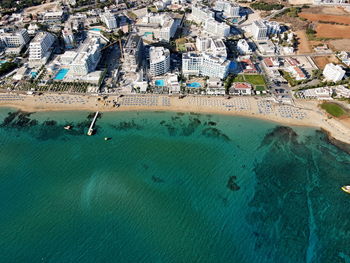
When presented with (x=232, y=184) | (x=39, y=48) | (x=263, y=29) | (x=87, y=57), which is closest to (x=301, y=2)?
(x=263, y=29)

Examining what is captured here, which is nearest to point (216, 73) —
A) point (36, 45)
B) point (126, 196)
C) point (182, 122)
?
point (182, 122)

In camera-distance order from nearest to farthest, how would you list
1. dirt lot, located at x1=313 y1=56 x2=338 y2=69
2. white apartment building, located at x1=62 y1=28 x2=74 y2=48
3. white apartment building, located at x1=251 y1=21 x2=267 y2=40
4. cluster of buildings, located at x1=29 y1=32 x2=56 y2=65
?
1. cluster of buildings, located at x1=29 y1=32 x2=56 y2=65
2. dirt lot, located at x1=313 y1=56 x2=338 y2=69
3. white apartment building, located at x1=62 y1=28 x2=74 y2=48
4. white apartment building, located at x1=251 y1=21 x2=267 y2=40

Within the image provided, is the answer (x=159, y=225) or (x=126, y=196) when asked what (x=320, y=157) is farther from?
(x=126, y=196)

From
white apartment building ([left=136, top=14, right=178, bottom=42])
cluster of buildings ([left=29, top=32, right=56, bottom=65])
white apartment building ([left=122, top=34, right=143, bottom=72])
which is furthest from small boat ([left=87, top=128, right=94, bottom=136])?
white apartment building ([left=136, top=14, right=178, bottom=42])

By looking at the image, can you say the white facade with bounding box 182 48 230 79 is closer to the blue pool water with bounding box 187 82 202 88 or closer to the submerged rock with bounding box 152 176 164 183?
the blue pool water with bounding box 187 82 202 88

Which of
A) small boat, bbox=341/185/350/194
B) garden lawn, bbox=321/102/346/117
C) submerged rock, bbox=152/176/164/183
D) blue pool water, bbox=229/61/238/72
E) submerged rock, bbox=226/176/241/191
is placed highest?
blue pool water, bbox=229/61/238/72

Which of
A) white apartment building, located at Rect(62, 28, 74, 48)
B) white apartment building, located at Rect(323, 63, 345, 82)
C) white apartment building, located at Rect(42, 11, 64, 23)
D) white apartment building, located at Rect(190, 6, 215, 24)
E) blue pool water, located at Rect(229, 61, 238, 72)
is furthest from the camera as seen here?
white apartment building, located at Rect(42, 11, 64, 23)
